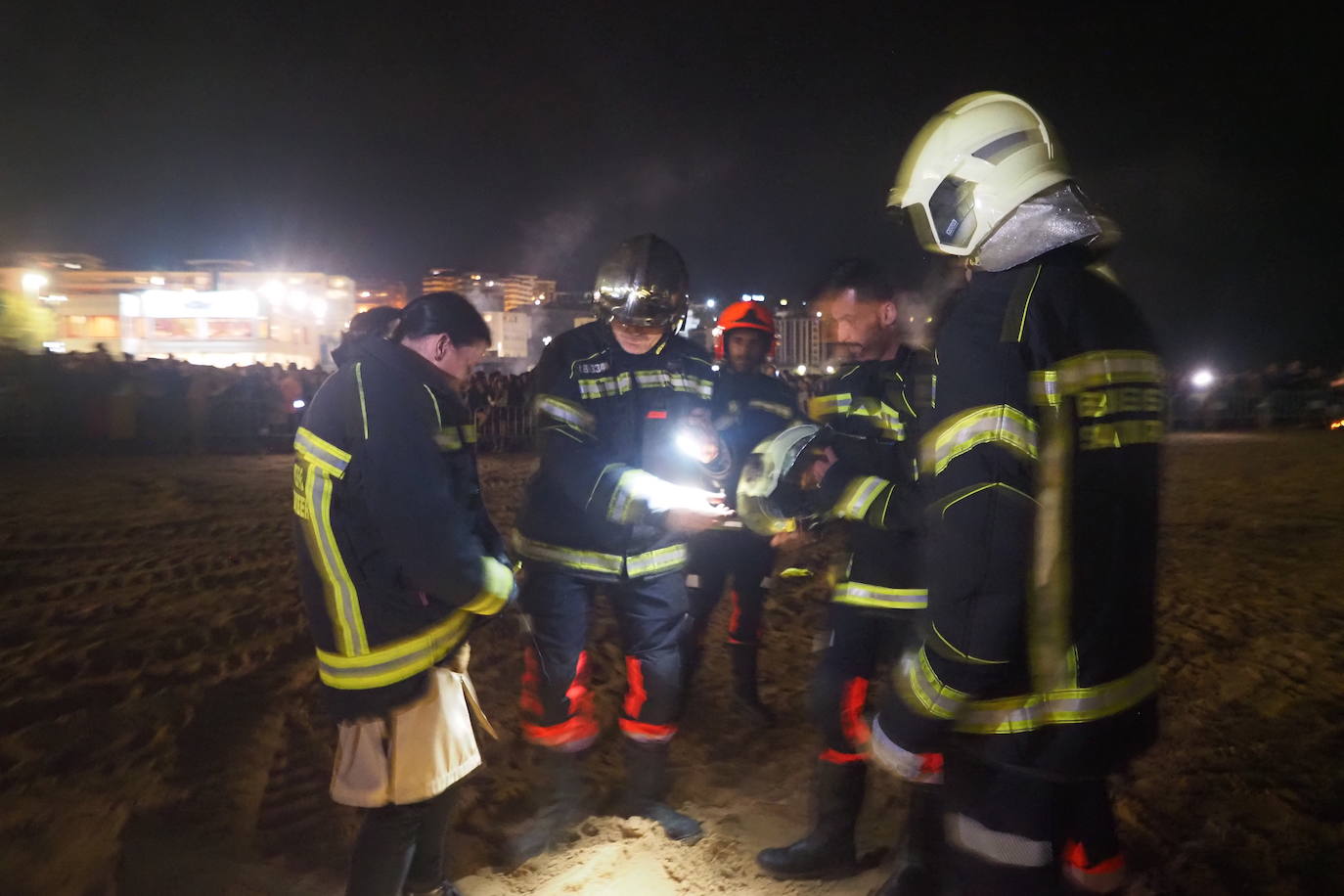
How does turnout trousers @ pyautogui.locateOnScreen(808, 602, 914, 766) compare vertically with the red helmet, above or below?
below

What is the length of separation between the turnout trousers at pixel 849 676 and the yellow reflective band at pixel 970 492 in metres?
1.57

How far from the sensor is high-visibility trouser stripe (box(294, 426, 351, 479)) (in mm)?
2379

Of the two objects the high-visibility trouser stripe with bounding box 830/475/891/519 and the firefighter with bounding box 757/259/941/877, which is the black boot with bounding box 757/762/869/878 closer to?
the firefighter with bounding box 757/259/941/877

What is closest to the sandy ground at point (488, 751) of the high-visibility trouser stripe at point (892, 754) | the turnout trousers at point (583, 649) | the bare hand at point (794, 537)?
the turnout trousers at point (583, 649)

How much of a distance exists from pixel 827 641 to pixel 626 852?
1.19 meters

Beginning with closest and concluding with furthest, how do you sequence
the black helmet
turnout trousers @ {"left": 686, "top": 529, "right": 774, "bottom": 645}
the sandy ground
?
the sandy ground → the black helmet → turnout trousers @ {"left": 686, "top": 529, "right": 774, "bottom": 645}

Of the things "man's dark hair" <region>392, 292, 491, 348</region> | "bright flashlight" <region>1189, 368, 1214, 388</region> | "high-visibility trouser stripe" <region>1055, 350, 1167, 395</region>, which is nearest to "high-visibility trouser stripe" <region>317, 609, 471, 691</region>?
"man's dark hair" <region>392, 292, 491, 348</region>

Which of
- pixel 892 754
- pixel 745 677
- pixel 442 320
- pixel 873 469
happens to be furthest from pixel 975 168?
pixel 745 677

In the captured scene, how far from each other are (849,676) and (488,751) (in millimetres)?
2092

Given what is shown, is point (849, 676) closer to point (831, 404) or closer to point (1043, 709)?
point (831, 404)

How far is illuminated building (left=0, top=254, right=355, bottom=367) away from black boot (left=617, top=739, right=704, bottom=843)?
2858cm

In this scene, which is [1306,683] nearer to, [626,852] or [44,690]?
[626,852]

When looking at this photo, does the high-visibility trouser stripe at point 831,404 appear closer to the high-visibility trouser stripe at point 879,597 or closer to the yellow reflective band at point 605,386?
the high-visibility trouser stripe at point 879,597

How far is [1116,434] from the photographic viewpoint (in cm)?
172
